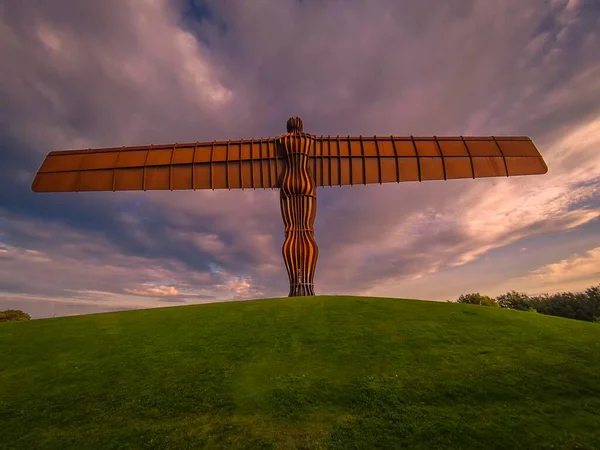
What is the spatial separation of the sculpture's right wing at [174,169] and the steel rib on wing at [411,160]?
145 inches

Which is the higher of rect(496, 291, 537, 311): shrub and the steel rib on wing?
the steel rib on wing

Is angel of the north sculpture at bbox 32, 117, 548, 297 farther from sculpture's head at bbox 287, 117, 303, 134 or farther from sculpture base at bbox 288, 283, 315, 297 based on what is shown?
sculpture base at bbox 288, 283, 315, 297

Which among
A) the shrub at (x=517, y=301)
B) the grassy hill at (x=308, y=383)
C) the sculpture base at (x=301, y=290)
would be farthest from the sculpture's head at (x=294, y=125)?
the shrub at (x=517, y=301)

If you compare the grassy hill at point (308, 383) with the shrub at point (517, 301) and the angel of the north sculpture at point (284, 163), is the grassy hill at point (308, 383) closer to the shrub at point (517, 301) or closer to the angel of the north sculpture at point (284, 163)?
the angel of the north sculpture at point (284, 163)

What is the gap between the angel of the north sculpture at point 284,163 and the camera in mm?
25609

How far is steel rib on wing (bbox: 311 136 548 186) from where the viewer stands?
25.9 meters

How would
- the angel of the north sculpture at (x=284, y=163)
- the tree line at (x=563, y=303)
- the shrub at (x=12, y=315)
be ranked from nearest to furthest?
the angel of the north sculpture at (x=284, y=163)
the shrub at (x=12, y=315)
the tree line at (x=563, y=303)

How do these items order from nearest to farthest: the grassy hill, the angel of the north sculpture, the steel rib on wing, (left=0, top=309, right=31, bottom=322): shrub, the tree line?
the grassy hill → the angel of the north sculpture → the steel rib on wing → (left=0, top=309, right=31, bottom=322): shrub → the tree line

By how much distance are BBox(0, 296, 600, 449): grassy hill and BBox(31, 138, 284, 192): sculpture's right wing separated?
35.9 feet

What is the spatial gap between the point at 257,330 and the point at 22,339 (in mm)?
11159

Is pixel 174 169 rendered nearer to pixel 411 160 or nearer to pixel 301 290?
pixel 301 290

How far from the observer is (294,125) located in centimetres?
2609

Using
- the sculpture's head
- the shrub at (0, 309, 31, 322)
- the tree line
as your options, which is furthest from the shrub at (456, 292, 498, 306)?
the shrub at (0, 309, 31, 322)

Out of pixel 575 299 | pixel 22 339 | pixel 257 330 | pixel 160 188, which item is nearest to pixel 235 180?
pixel 160 188
